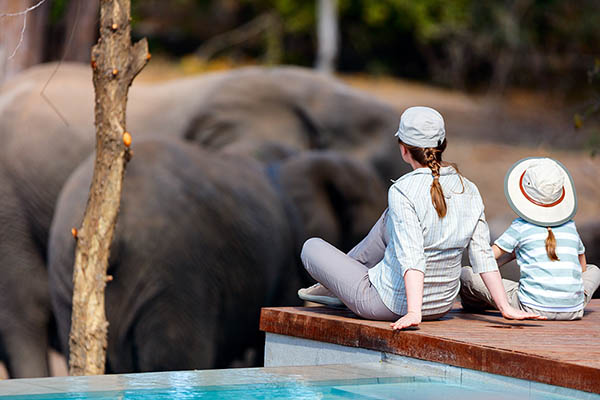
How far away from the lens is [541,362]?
350cm

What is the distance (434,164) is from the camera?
4.17 meters

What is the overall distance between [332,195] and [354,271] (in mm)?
4519

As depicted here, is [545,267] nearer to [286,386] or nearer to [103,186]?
[286,386]

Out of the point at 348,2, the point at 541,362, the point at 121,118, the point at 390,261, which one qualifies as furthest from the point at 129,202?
the point at 348,2

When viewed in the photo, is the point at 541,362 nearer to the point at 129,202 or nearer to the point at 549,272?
the point at 549,272

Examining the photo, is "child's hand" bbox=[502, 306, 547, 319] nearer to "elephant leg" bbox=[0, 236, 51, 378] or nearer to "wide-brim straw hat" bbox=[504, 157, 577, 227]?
"wide-brim straw hat" bbox=[504, 157, 577, 227]

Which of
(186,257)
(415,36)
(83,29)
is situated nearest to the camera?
(186,257)

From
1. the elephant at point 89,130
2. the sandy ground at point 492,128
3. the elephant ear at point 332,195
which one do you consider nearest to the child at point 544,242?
the elephant ear at point 332,195

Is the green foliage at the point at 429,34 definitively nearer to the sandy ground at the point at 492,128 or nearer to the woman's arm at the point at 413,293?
the sandy ground at the point at 492,128

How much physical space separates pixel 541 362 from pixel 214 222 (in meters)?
4.13

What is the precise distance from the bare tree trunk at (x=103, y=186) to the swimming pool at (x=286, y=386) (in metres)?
1.11

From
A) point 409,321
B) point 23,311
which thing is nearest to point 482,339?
point 409,321

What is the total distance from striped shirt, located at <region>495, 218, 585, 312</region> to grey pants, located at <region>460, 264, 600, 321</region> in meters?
0.03

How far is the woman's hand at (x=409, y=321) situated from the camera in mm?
3902
